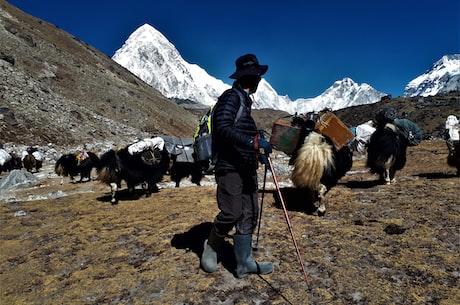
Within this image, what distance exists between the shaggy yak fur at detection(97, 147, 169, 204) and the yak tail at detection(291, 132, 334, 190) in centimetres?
397

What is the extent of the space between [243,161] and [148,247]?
5.83 feet

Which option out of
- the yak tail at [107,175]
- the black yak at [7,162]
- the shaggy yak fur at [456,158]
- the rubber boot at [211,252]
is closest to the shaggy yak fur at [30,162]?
the black yak at [7,162]

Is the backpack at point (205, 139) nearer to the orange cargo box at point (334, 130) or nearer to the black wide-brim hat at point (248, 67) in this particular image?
the black wide-brim hat at point (248, 67)

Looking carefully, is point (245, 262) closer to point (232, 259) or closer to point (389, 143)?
point (232, 259)

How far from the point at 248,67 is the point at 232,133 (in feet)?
2.48

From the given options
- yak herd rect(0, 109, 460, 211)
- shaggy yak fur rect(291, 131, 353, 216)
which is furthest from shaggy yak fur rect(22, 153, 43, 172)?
shaggy yak fur rect(291, 131, 353, 216)

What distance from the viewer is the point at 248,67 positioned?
10.5 ft

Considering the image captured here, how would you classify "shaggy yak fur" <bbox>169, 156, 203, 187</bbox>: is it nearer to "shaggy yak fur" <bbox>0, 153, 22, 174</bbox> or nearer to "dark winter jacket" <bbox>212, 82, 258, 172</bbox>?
"dark winter jacket" <bbox>212, 82, 258, 172</bbox>

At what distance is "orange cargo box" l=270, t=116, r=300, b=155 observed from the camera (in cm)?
565

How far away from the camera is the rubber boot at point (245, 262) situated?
3090 millimetres

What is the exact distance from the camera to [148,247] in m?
3.95

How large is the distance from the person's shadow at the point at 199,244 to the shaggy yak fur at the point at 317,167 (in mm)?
1707

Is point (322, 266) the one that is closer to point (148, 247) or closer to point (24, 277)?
point (148, 247)

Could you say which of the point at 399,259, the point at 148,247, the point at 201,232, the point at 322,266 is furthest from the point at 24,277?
the point at 399,259
